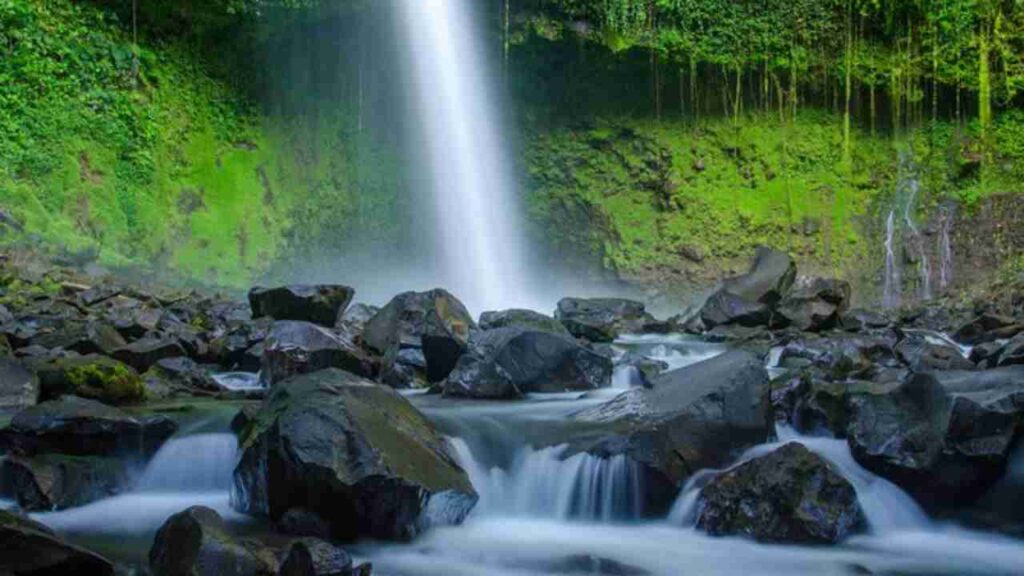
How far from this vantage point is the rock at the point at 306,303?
32.8 feet

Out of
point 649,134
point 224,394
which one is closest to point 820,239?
point 649,134

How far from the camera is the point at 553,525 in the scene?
540 centimetres

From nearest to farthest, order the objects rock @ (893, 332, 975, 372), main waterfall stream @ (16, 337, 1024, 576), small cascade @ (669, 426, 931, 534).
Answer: main waterfall stream @ (16, 337, 1024, 576)
small cascade @ (669, 426, 931, 534)
rock @ (893, 332, 975, 372)

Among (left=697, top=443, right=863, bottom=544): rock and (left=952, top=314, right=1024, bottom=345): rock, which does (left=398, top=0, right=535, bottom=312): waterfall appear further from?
(left=697, top=443, right=863, bottom=544): rock

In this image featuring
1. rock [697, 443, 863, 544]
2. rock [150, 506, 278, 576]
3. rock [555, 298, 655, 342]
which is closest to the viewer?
rock [150, 506, 278, 576]

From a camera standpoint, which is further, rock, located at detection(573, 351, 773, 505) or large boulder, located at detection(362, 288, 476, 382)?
large boulder, located at detection(362, 288, 476, 382)

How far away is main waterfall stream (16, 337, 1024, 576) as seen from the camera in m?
4.68

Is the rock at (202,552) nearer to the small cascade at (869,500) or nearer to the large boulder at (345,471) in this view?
the large boulder at (345,471)

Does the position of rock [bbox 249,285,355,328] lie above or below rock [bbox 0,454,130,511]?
above

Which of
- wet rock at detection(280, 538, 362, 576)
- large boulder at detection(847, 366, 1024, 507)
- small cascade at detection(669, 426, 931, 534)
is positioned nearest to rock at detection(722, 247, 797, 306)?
large boulder at detection(847, 366, 1024, 507)

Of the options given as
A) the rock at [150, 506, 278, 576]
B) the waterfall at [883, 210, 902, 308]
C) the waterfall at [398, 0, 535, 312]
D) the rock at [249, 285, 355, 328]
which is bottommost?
the waterfall at [883, 210, 902, 308]

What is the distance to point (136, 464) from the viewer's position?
5797 millimetres

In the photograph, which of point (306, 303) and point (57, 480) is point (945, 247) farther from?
point (57, 480)

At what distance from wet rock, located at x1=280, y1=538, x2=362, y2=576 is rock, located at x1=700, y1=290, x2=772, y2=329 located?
32.6 ft
